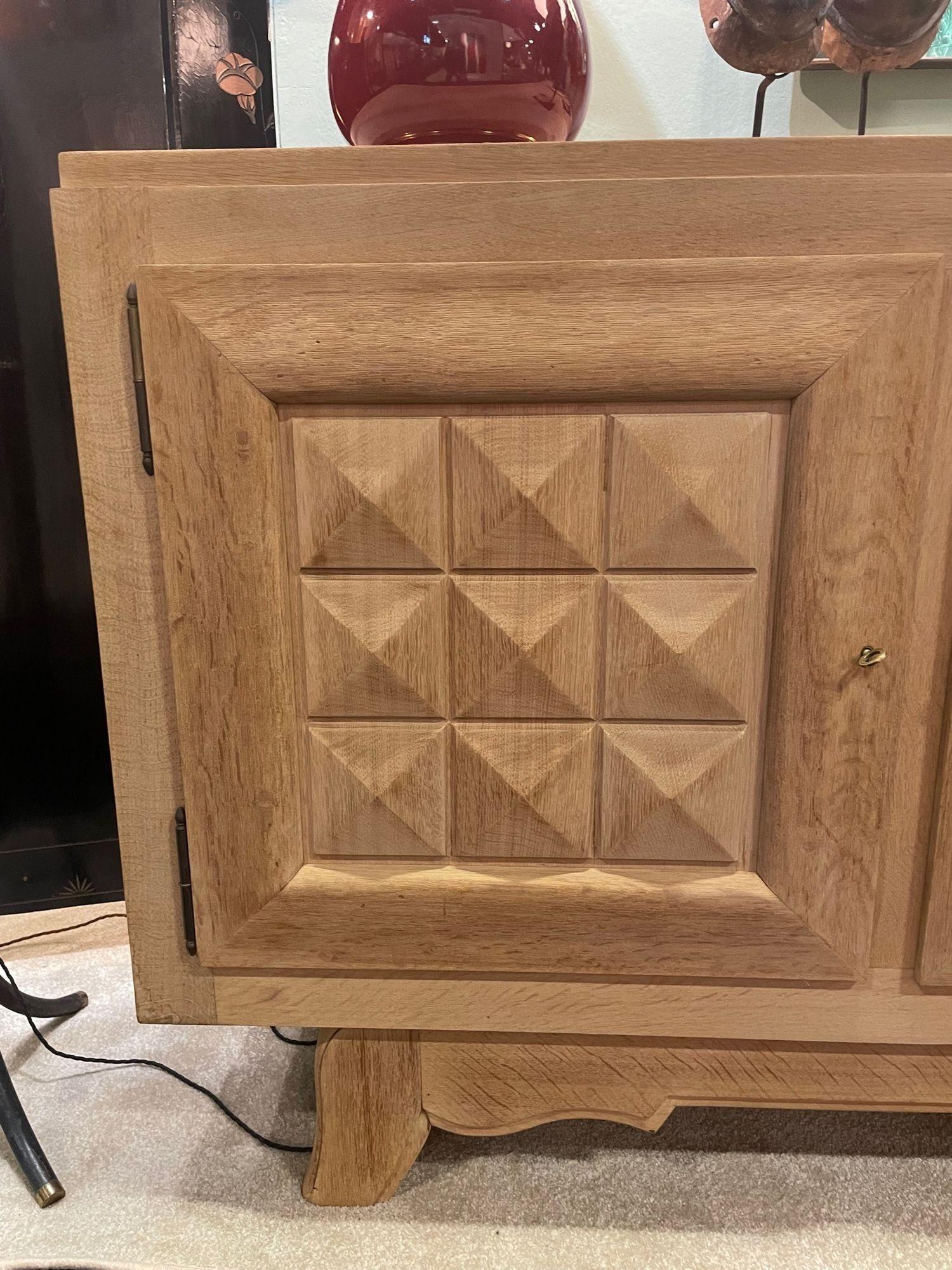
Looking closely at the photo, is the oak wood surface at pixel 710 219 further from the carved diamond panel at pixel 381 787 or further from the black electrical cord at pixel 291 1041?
the black electrical cord at pixel 291 1041

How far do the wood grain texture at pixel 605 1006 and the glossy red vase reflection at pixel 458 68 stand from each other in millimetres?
709

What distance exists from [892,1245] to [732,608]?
618 mm

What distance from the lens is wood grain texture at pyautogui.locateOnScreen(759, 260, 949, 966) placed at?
56 centimetres

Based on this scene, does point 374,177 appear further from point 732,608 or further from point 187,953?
point 187,953

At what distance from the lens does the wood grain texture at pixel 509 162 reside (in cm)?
54

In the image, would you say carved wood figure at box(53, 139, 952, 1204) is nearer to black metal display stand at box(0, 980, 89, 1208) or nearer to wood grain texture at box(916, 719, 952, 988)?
wood grain texture at box(916, 719, 952, 988)

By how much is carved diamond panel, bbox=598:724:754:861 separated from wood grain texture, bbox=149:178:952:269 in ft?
1.12

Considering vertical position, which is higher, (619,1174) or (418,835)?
(418,835)

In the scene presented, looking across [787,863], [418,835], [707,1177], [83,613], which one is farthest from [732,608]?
[83,613]

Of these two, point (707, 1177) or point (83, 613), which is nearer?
point (707, 1177)

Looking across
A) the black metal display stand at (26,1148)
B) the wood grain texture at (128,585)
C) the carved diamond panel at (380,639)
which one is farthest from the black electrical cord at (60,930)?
the carved diamond panel at (380,639)

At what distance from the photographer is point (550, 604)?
612 millimetres

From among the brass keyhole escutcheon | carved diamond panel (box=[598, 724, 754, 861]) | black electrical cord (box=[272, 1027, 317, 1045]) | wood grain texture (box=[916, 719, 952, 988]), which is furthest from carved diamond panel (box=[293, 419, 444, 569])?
black electrical cord (box=[272, 1027, 317, 1045])

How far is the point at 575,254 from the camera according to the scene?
1.83 feet
